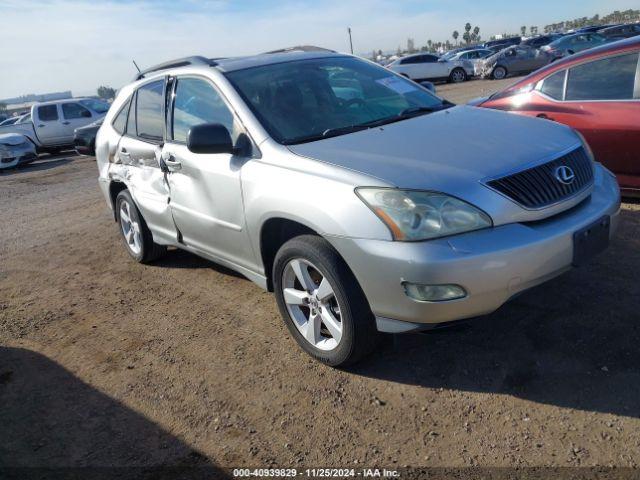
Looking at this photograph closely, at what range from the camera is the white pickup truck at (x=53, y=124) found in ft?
60.6

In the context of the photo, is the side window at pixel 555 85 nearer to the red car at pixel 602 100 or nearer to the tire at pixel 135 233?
the red car at pixel 602 100

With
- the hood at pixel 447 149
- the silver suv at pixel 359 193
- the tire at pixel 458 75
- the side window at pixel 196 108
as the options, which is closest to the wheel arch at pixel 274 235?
the silver suv at pixel 359 193

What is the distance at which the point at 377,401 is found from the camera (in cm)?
299

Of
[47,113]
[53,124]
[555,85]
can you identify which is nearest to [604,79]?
[555,85]

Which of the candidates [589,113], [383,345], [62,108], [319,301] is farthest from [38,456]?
[62,108]

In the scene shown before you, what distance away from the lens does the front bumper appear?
266 centimetres

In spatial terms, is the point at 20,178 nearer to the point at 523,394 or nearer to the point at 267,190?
the point at 267,190

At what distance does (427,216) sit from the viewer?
108 inches

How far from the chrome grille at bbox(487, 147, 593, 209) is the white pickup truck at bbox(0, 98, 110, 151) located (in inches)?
701

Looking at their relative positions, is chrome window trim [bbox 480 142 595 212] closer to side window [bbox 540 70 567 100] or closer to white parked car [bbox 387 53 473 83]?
side window [bbox 540 70 567 100]

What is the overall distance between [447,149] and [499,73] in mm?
26151

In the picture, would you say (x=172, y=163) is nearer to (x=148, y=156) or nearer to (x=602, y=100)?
(x=148, y=156)

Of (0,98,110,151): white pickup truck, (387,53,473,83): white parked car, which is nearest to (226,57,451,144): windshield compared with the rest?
(0,98,110,151): white pickup truck

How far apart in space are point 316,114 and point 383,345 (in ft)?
5.10
